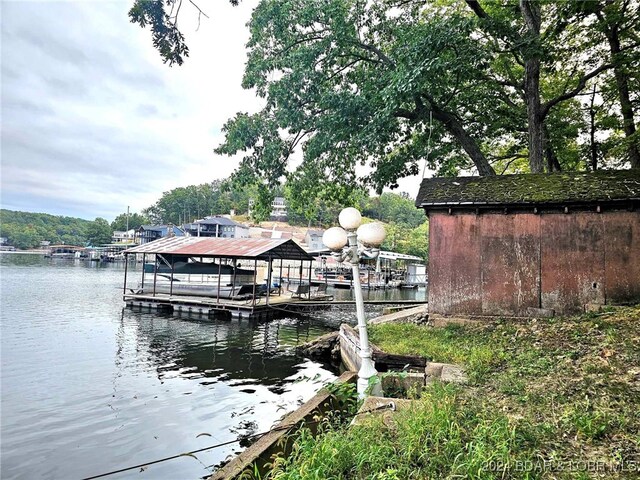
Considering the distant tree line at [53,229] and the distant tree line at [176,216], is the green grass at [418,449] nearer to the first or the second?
the distant tree line at [176,216]

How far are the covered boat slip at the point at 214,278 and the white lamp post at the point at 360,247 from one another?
1319 cm

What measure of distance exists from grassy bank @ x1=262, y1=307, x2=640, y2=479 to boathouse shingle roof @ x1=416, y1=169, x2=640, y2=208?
13.7 ft

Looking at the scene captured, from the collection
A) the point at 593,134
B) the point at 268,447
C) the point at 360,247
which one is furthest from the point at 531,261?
the point at 593,134

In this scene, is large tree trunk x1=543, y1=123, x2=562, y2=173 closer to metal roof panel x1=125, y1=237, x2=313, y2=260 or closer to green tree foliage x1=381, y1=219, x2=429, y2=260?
metal roof panel x1=125, y1=237, x2=313, y2=260

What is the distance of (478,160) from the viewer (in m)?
13.1

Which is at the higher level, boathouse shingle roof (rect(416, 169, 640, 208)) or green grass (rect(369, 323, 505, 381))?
boathouse shingle roof (rect(416, 169, 640, 208))

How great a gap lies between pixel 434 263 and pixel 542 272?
2583mm

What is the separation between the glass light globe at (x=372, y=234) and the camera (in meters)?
5.57

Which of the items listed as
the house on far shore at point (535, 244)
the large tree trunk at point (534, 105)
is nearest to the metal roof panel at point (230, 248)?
the house on far shore at point (535, 244)

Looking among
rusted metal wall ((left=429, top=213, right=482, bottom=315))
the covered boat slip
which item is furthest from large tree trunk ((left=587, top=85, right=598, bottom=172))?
the covered boat slip

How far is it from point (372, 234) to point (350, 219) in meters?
0.39

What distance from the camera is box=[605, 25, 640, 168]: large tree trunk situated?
13.3 meters

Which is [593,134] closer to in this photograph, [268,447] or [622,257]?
[622,257]

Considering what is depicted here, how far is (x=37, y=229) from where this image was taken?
116 meters
